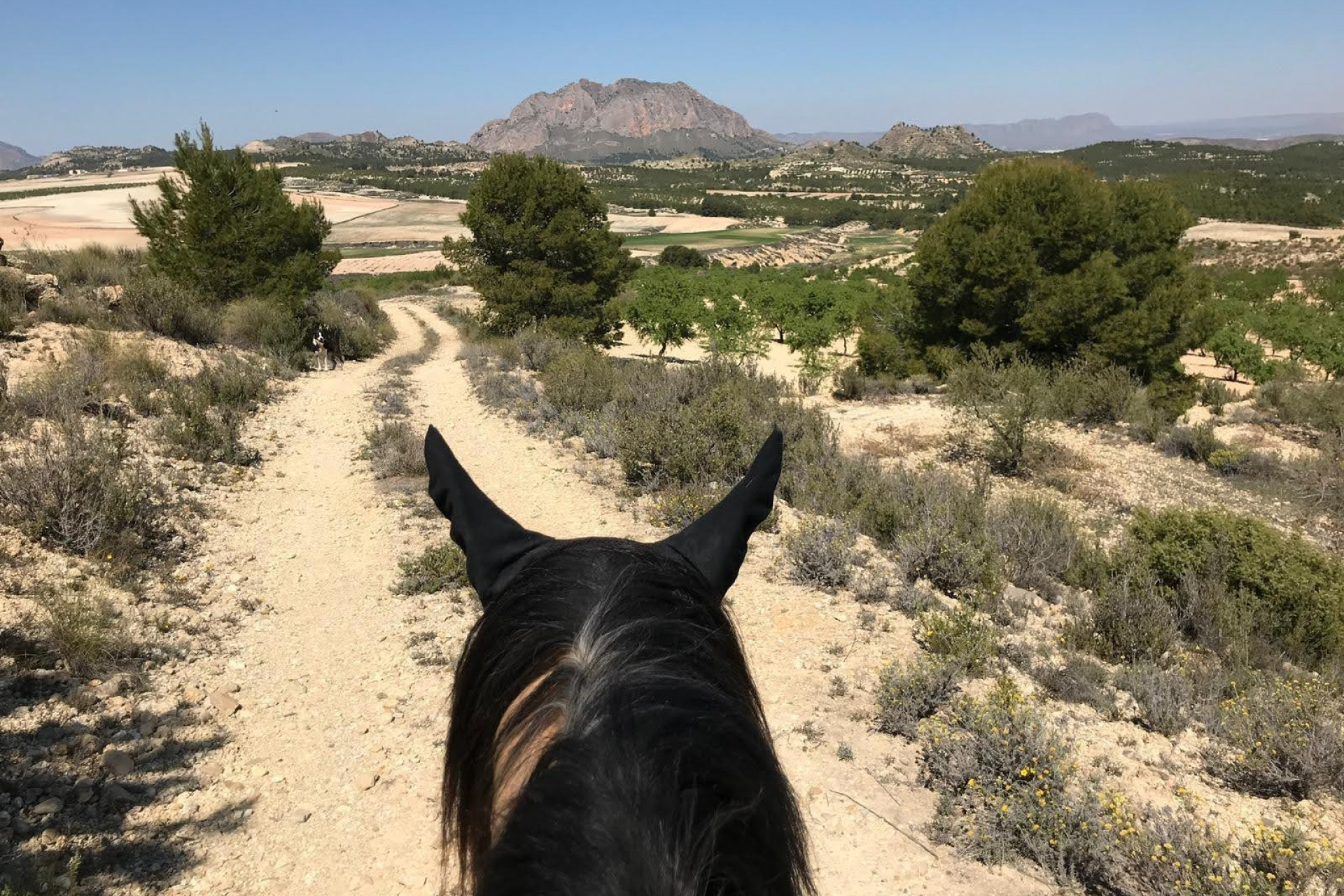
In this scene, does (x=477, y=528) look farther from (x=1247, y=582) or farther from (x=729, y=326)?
(x=729, y=326)

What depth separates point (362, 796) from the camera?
3.86 m

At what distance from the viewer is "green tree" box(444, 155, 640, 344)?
19.8 meters

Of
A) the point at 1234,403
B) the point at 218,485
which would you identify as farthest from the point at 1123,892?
the point at 1234,403

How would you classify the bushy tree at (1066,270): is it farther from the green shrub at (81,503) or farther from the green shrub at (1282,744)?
the green shrub at (81,503)

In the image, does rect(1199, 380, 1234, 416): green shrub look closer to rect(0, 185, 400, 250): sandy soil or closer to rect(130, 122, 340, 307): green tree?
rect(130, 122, 340, 307): green tree

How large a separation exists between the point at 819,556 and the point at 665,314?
19.8 metres

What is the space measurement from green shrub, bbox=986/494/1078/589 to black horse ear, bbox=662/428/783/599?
229 inches

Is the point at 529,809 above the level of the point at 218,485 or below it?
above

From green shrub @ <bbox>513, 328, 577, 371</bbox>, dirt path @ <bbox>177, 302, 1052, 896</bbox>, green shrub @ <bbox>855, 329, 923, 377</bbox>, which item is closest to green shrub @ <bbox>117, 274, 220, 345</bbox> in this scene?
green shrub @ <bbox>513, 328, 577, 371</bbox>

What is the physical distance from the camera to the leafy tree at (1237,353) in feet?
65.5

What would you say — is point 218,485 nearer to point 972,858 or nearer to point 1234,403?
point 972,858

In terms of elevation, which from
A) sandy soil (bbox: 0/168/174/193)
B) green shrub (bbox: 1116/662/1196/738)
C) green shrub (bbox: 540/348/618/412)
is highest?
sandy soil (bbox: 0/168/174/193)

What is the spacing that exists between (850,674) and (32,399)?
9.24m

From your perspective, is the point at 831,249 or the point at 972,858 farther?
the point at 831,249
